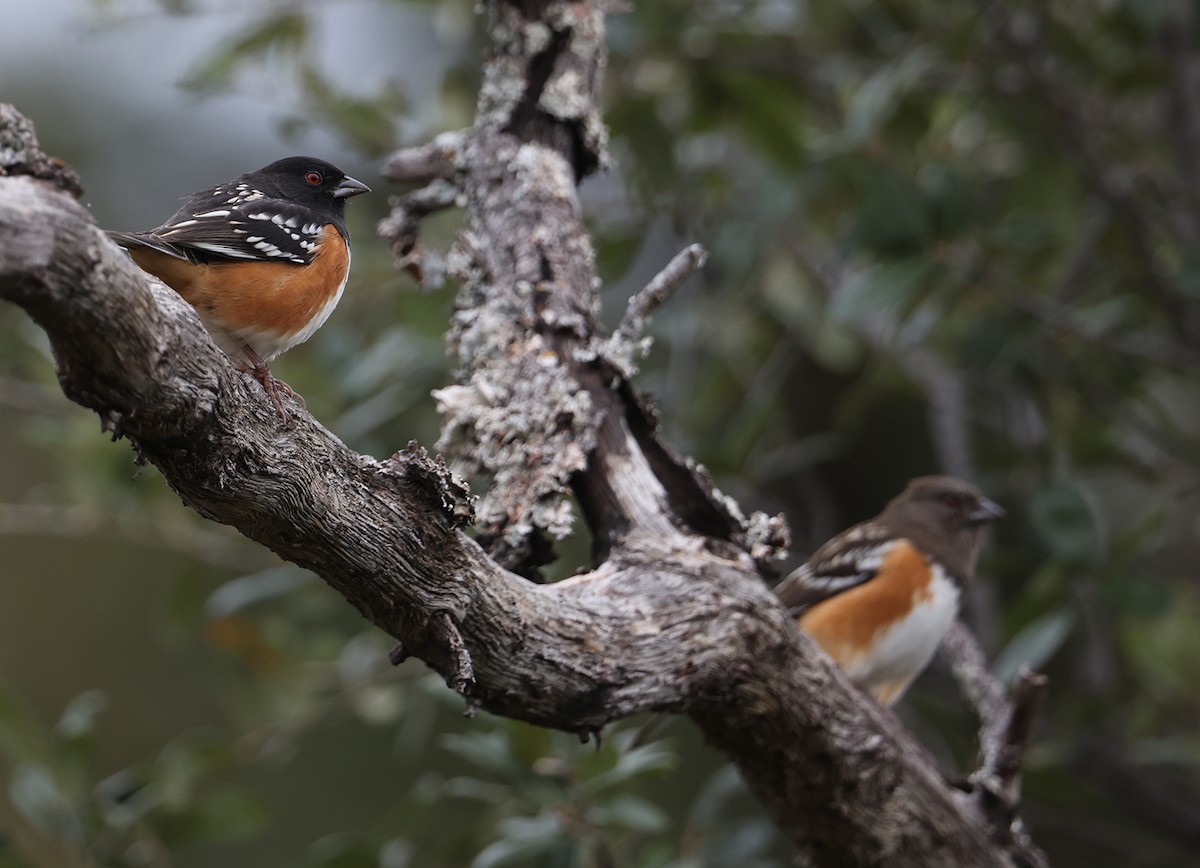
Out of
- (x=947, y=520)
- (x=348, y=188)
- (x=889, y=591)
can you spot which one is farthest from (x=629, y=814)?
(x=947, y=520)

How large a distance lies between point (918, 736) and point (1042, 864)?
203cm

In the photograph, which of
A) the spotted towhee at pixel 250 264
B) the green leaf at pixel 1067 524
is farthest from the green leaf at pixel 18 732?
the green leaf at pixel 1067 524

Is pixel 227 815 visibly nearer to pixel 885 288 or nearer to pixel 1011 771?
pixel 1011 771

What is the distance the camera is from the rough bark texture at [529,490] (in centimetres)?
143

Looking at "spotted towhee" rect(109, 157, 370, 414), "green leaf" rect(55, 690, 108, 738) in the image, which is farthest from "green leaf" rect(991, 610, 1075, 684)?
"green leaf" rect(55, 690, 108, 738)

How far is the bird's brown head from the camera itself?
4.05m

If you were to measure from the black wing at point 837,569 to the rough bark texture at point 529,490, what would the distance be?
1.14 meters

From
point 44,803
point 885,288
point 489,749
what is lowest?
point 489,749

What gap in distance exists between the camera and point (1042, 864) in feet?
9.34

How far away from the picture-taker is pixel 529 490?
248cm

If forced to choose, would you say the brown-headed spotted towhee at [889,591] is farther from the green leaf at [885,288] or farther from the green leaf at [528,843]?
the green leaf at [528,843]

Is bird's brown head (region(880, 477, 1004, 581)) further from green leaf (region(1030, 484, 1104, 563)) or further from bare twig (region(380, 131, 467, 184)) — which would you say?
bare twig (region(380, 131, 467, 184))

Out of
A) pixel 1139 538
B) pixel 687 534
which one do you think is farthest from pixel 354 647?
pixel 1139 538

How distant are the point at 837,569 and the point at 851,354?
4.35 feet
